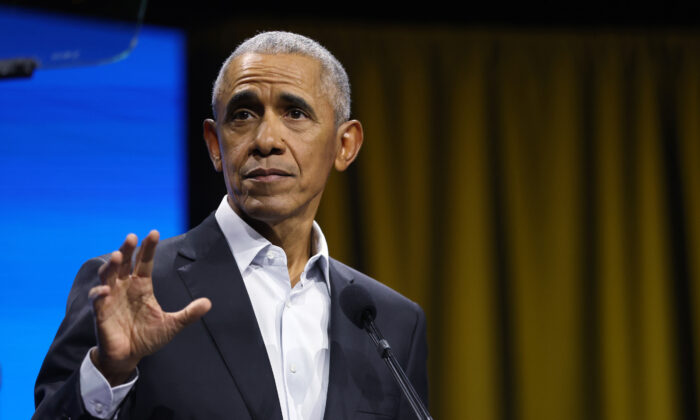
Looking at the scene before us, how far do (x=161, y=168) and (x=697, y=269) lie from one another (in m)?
2.23

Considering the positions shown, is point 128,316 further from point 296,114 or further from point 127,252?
point 296,114

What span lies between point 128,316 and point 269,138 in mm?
544

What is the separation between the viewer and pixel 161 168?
3090 millimetres

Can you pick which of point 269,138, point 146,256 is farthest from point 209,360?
point 269,138

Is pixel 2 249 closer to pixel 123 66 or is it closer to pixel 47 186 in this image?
pixel 47 186

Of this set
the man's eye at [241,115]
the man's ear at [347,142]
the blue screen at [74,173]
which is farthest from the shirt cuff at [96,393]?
the blue screen at [74,173]

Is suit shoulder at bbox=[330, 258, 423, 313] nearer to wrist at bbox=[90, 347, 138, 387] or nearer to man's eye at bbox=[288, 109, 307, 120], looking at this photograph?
man's eye at bbox=[288, 109, 307, 120]

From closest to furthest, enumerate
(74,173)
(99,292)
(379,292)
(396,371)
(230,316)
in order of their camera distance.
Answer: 1. (99,292)
2. (396,371)
3. (230,316)
4. (379,292)
5. (74,173)

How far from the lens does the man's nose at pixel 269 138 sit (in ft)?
5.64

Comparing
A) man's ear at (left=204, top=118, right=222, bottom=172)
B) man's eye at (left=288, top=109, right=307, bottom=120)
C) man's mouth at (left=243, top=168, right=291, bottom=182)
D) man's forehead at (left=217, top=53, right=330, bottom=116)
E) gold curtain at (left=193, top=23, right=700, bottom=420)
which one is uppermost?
man's forehead at (left=217, top=53, right=330, bottom=116)

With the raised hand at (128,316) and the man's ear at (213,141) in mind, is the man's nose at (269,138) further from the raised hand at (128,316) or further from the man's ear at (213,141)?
the raised hand at (128,316)

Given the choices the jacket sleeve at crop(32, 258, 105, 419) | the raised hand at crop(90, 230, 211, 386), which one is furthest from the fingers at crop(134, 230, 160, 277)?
the jacket sleeve at crop(32, 258, 105, 419)

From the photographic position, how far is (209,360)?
157cm

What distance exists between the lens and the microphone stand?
1351 millimetres
